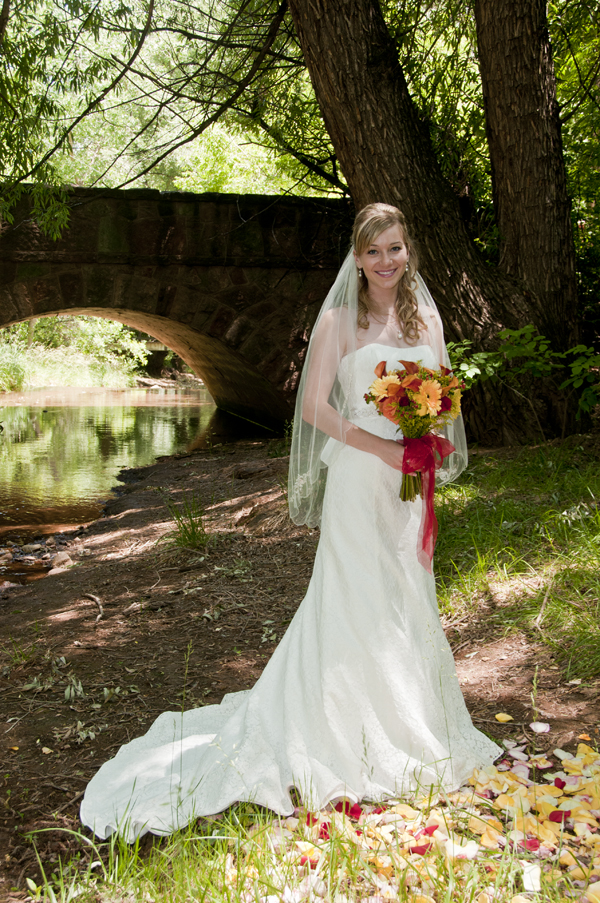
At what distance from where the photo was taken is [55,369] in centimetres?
2253

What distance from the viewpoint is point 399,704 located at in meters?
2.63

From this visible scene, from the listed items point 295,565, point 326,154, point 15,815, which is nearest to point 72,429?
point 326,154

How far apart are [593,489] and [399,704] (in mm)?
2686

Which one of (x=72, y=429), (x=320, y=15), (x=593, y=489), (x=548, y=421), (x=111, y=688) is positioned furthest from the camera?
(x=72, y=429)

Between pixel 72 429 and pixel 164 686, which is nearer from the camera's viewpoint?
pixel 164 686

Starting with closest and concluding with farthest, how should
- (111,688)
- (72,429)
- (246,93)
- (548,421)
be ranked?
(111,688) → (548,421) → (246,93) → (72,429)

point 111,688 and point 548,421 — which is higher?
point 548,421

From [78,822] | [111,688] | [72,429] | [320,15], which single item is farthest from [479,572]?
[72,429]

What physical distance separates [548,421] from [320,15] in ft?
11.5

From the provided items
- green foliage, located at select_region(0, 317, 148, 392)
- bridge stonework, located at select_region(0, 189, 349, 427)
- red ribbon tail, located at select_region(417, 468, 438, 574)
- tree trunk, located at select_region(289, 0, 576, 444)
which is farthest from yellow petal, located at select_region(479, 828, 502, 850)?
green foliage, located at select_region(0, 317, 148, 392)

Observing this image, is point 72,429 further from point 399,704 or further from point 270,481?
point 399,704

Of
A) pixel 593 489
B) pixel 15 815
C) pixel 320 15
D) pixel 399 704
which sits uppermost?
pixel 320 15

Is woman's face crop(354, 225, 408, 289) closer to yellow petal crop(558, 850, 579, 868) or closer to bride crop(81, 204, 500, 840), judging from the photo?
bride crop(81, 204, 500, 840)

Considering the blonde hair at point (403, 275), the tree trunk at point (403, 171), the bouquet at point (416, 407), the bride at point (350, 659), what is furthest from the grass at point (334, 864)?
the tree trunk at point (403, 171)
